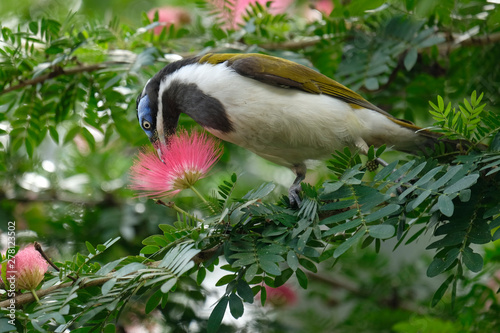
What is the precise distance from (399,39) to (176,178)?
1.45 metres

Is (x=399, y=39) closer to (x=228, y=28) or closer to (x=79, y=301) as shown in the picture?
(x=228, y=28)

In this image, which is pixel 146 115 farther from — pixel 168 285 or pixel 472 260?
pixel 472 260

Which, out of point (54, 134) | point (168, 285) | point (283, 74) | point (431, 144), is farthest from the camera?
point (54, 134)

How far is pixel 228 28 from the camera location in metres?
2.97

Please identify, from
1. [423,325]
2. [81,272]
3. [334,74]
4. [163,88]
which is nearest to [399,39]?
[334,74]

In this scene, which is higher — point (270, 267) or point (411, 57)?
point (411, 57)

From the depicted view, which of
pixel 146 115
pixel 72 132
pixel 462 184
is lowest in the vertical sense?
pixel 72 132

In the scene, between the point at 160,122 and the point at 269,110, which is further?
the point at 160,122

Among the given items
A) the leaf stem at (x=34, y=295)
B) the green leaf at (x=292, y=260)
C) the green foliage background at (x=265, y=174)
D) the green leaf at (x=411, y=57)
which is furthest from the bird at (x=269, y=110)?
the leaf stem at (x=34, y=295)

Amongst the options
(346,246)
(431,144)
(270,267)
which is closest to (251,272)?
(270,267)

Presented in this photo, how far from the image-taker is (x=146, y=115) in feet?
7.95

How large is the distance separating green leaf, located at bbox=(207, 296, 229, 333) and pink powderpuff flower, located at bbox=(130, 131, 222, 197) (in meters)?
0.39

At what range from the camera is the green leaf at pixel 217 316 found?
1.56 m

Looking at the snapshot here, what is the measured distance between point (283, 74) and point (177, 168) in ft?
2.54
